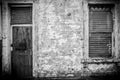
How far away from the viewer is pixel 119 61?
5906 mm

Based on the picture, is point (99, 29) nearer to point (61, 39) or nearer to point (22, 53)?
point (61, 39)

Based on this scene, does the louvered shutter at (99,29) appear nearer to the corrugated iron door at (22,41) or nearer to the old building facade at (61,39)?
the old building facade at (61,39)

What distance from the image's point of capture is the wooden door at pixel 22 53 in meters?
6.04

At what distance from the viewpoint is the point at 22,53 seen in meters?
6.05

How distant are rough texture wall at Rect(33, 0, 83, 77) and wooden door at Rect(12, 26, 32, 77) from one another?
0.37 m

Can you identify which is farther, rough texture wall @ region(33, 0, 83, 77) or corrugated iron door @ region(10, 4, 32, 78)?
corrugated iron door @ region(10, 4, 32, 78)

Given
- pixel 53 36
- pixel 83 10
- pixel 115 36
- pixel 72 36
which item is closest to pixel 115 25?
pixel 115 36

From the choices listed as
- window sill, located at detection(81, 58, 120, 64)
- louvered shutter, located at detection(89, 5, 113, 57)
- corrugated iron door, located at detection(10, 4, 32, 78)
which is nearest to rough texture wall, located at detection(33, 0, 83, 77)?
window sill, located at detection(81, 58, 120, 64)

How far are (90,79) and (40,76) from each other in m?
2.08

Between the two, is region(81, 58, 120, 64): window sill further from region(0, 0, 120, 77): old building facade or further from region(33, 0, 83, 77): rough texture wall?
region(33, 0, 83, 77): rough texture wall

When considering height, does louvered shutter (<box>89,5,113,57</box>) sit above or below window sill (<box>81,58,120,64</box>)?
above

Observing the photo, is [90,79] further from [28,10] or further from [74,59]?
[28,10]

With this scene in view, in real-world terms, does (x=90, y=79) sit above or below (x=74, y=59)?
below

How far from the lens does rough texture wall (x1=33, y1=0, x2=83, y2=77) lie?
5.89m
